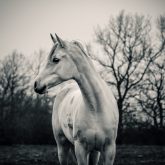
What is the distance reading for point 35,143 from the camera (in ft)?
77.3

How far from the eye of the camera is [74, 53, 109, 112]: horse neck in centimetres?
533

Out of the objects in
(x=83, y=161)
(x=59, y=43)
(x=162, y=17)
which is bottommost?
(x=83, y=161)

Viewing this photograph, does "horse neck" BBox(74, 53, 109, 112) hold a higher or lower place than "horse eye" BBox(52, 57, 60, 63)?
lower

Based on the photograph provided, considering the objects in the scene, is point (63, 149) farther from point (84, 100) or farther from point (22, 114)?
point (22, 114)

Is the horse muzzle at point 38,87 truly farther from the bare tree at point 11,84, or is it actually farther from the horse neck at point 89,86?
the bare tree at point 11,84

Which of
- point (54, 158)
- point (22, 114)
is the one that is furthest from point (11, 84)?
point (54, 158)

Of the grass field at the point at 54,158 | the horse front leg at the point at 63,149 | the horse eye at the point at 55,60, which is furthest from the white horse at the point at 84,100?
the grass field at the point at 54,158

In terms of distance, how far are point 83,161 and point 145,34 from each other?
92.8ft

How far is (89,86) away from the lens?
536 centimetres

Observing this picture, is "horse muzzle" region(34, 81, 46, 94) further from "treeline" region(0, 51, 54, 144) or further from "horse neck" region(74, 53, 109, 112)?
"treeline" region(0, 51, 54, 144)

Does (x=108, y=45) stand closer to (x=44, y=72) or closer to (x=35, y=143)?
(x=35, y=143)

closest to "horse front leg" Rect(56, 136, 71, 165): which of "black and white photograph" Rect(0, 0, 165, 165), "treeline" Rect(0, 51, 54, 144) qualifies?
"black and white photograph" Rect(0, 0, 165, 165)

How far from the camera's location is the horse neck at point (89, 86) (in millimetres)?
5332

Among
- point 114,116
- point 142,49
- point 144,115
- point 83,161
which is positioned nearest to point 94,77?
point 114,116
